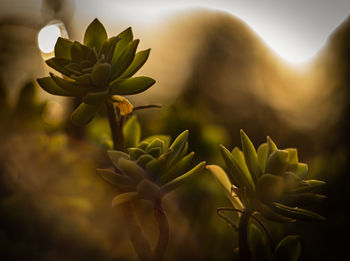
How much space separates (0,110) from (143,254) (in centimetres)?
48

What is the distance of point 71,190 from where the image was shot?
0.65 meters

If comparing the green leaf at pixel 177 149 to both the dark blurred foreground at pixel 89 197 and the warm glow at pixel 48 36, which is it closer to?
the dark blurred foreground at pixel 89 197

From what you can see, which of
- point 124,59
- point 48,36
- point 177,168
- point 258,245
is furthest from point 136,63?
point 48,36

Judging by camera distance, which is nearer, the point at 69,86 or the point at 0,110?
the point at 69,86

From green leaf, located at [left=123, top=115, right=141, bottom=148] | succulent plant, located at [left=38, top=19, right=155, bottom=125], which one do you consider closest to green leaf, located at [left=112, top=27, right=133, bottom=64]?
succulent plant, located at [left=38, top=19, right=155, bottom=125]

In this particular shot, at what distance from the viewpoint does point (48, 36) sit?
1004 millimetres

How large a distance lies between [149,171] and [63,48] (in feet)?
0.55

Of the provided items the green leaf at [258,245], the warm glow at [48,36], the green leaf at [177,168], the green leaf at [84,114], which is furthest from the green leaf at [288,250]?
the warm glow at [48,36]

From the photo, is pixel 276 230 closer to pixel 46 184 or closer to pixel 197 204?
pixel 197 204

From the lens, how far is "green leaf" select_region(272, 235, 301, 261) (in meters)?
0.34

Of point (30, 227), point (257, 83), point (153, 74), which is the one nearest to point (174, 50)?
point (153, 74)

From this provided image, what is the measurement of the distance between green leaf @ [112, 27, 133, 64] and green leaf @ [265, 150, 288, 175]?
0.64 feet

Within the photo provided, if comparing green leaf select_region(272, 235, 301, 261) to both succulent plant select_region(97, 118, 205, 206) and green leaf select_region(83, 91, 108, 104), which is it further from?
green leaf select_region(83, 91, 108, 104)

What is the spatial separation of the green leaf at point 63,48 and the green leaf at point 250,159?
0.20 m
